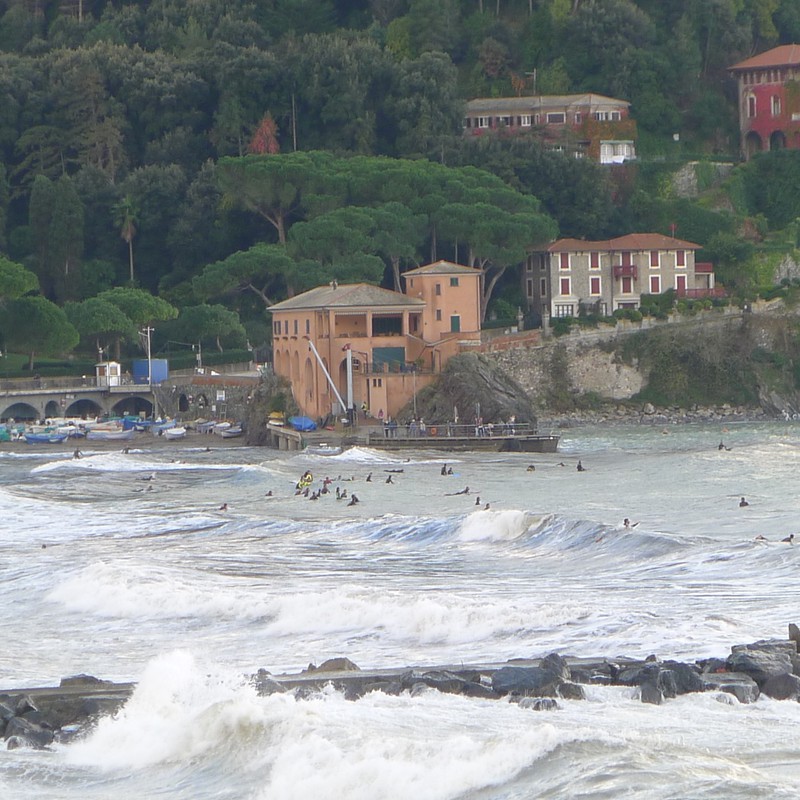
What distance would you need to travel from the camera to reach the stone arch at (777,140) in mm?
108938

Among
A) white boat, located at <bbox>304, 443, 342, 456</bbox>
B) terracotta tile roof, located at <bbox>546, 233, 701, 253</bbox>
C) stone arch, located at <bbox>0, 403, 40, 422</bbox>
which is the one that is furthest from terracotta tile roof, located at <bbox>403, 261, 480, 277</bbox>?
stone arch, located at <bbox>0, 403, 40, 422</bbox>

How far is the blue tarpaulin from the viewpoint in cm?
7638

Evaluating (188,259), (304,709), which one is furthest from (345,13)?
(304,709)

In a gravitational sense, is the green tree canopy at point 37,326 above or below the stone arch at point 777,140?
below

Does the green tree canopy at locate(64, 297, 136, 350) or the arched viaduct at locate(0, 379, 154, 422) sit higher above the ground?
the green tree canopy at locate(64, 297, 136, 350)

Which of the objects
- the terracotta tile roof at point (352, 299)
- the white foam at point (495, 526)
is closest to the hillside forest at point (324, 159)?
the terracotta tile roof at point (352, 299)

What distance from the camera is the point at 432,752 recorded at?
22375 mm

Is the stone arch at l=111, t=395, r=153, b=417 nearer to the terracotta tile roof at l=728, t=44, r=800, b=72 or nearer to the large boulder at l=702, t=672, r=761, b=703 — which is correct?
the terracotta tile roof at l=728, t=44, r=800, b=72

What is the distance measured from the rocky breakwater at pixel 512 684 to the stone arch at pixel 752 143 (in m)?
86.5

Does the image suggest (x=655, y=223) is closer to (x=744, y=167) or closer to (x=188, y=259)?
(x=744, y=167)

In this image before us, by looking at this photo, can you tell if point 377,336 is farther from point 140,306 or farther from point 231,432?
point 140,306

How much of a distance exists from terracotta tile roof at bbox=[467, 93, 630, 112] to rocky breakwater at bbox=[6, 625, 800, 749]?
82.5m

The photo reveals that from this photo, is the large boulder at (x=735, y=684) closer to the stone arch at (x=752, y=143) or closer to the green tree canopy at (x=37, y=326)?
the green tree canopy at (x=37, y=326)

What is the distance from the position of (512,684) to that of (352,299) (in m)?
54.3
